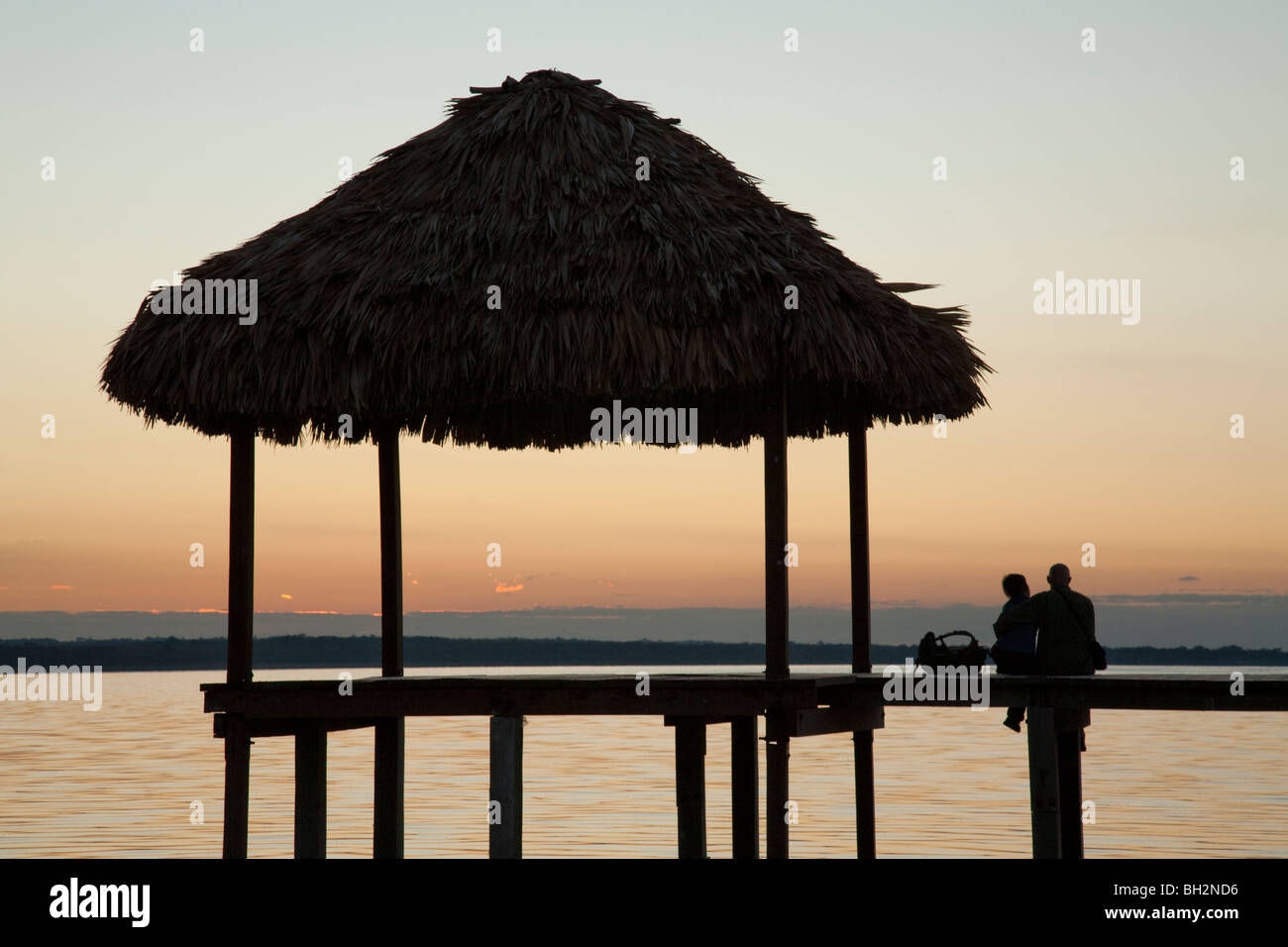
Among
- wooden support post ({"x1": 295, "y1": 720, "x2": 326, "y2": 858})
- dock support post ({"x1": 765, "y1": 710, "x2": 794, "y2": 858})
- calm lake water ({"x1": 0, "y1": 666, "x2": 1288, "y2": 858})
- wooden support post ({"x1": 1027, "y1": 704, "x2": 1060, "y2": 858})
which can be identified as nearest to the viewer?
dock support post ({"x1": 765, "y1": 710, "x2": 794, "y2": 858})

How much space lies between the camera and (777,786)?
33.1ft

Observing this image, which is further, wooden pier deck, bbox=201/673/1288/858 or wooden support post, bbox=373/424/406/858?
wooden support post, bbox=373/424/406/858

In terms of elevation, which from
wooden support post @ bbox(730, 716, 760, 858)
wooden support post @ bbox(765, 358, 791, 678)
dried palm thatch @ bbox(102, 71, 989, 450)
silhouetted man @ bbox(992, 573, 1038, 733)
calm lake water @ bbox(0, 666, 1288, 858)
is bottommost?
calm lake water @ bbox(0, 666, 1288, 858)

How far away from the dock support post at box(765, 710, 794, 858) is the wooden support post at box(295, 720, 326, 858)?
11.5 ft

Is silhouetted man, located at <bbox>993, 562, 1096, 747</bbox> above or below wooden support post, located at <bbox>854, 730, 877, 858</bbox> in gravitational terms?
above

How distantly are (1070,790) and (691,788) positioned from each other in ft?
9.73

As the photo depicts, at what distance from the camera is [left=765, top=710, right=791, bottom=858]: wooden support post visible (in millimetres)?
10008

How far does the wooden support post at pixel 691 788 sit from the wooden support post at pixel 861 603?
1.33 meters

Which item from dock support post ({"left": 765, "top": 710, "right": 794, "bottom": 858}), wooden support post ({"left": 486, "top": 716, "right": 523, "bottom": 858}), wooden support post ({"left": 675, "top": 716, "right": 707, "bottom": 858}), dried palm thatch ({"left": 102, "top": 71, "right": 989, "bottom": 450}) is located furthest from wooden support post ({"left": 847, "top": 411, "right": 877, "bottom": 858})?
wooden support post ({"left": 486, "top": 716, "right": 523, "bottom": 858})

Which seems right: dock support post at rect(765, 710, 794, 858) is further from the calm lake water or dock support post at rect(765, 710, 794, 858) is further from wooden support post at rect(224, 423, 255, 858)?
the calm lake water

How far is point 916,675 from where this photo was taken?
Answer: 10.7 m

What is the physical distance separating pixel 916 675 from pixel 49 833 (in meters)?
14.9
